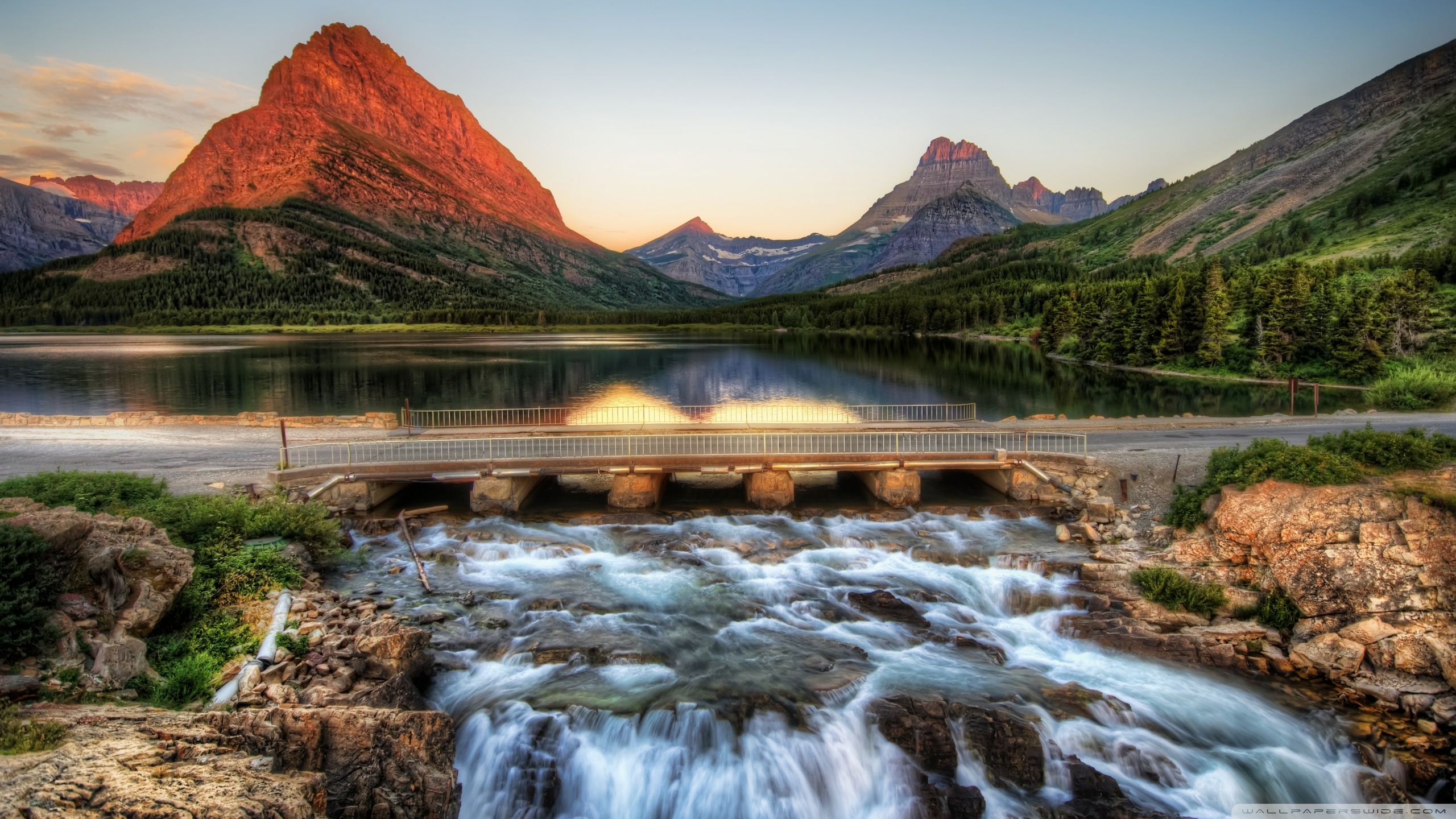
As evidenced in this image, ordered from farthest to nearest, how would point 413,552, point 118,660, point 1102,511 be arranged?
1. point 1102,511
2. point 413,552
3. point 118,660

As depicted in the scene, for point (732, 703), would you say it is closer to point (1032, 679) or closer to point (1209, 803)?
point (1032, 679)

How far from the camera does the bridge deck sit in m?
25.6

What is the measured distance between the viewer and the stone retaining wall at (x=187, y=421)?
32.8m

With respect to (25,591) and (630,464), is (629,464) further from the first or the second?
(25,591)

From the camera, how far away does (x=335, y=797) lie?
9641 millimetres

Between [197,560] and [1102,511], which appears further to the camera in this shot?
[1102,511]

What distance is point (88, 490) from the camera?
18375 mm

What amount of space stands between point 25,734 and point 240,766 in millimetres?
2228

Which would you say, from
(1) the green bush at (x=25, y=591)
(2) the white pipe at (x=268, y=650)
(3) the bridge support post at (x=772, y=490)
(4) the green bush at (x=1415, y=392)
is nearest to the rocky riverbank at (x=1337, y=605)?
(3) the bridge support post at (x=772, y=490)

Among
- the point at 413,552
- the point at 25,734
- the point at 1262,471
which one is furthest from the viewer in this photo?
the point at 413,552

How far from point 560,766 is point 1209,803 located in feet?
36.1

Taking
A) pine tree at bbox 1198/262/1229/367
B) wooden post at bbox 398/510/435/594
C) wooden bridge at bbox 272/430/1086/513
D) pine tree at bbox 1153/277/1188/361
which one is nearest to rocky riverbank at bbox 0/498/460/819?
wooden post at bbox 398/510/435/594

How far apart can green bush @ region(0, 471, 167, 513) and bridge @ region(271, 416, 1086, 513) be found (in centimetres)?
450

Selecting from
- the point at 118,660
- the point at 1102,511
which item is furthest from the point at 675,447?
the point at 118,660
